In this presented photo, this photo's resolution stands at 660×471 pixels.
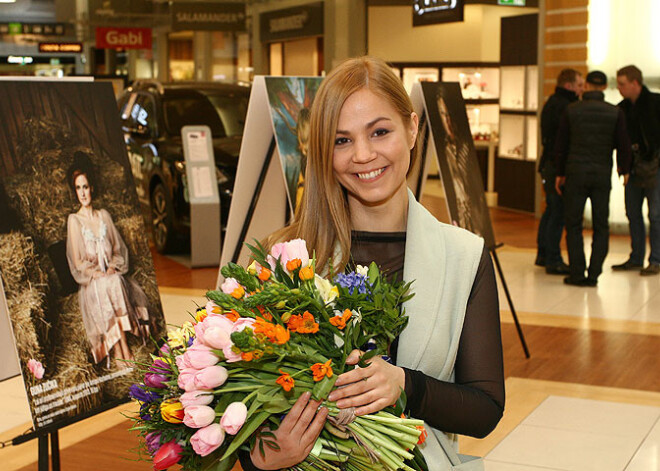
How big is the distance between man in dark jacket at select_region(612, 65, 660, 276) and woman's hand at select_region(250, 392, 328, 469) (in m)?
7.61

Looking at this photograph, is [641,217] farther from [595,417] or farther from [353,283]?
[353,283]

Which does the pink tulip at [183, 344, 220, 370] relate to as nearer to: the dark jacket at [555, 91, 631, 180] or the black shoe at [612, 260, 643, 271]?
the dark jacket at [555, 91, 631, 180]

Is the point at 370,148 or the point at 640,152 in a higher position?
the point at 370,148

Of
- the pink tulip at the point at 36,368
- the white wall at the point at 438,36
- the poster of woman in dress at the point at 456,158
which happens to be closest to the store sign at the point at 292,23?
the white wall at the point at 438,36

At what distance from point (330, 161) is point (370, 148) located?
9cm

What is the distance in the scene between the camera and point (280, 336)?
1.48 meters

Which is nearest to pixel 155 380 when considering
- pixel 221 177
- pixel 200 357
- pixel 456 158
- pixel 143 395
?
pixel 143 395

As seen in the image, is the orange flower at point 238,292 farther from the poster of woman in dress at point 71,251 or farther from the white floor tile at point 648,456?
the white floor tile at point 648,456

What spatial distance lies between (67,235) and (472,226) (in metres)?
2.98

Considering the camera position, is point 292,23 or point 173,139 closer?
point 173,139

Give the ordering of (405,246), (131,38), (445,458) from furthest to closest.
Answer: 1. (131,38)
2. (405,246)
3. (445,458)

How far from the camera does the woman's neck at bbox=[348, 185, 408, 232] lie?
78.5 inches

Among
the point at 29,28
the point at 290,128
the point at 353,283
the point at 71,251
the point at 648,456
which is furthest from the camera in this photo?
the point at 29,28

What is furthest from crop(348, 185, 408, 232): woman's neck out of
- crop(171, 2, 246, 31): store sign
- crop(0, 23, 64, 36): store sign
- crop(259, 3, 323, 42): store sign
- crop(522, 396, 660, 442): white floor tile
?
crop(0, 23, 64, 36): store sign
